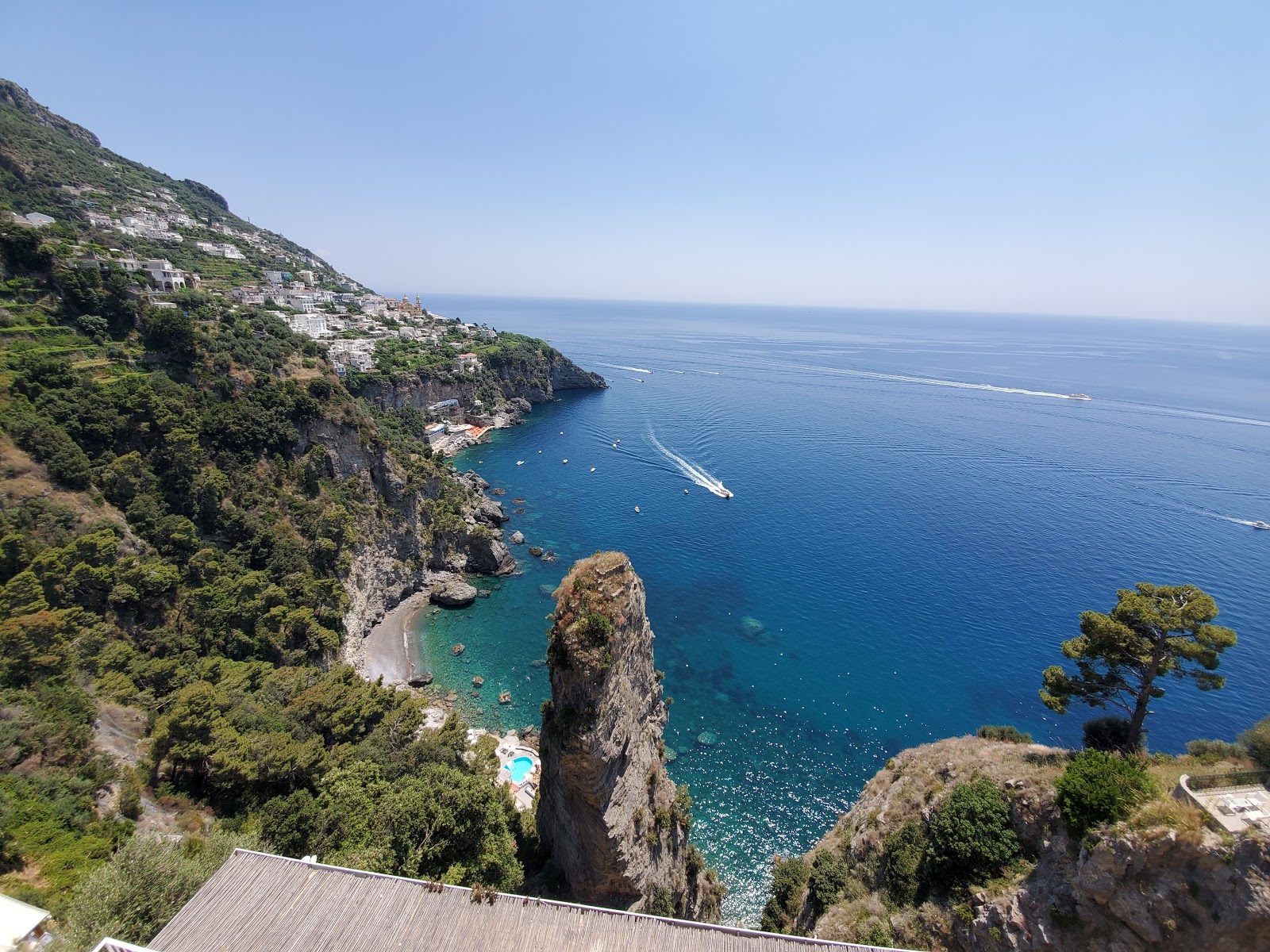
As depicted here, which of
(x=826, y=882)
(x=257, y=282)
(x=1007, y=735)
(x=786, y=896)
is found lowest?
(x=786, y=896)

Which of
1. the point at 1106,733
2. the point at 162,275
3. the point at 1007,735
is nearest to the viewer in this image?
the point at 1106,733

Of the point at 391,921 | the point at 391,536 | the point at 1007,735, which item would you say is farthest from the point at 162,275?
the point at 1007,735

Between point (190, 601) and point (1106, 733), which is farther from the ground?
point (1106, 733)

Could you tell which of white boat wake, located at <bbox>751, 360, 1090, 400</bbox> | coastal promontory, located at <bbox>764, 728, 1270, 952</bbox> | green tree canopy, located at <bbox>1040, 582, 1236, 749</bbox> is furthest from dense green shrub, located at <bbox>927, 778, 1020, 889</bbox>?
white boat wake, located at <bbox>751, 360, 1090, 400</bbox>

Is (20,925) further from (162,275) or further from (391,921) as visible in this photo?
(162,275)

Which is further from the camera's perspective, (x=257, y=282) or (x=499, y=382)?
(x=499, y=382)

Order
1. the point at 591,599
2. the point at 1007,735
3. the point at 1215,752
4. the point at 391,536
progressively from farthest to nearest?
1. the point at 391,536
2. the point at 1007,735
3. the point at 591,599
4. the point at 1215,752

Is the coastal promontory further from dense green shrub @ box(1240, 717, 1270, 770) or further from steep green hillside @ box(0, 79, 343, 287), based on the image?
steep green hillside @ box(0, 79, 343, 287)
